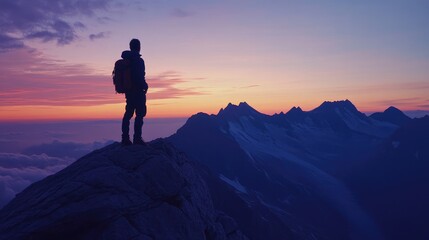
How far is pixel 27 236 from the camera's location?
15664mm

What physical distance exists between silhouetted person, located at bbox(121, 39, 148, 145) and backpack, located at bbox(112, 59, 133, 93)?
0.82 feet

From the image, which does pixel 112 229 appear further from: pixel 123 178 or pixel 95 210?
pixel 123 178

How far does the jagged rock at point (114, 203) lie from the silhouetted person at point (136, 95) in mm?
1098

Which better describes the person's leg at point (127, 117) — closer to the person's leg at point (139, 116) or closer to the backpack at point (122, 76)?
the person's leg at point (139, 116)

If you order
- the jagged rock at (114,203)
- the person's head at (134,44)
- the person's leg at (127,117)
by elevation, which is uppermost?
the person's head at (134,44)

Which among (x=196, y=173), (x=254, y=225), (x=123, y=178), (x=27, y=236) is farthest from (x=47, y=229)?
(x=254, y=225)

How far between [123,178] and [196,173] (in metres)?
9.12

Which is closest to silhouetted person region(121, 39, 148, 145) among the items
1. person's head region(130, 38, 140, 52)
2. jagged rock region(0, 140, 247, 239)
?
person's head region(130, 38, 140, 52)

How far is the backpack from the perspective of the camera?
21.4m

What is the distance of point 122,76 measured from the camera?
2159cm

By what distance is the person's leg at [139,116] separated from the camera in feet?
74.0

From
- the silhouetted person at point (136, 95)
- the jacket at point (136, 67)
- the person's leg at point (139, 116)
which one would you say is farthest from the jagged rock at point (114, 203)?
the jacket at point (136, 67)

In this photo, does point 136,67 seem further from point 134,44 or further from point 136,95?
point 136,95

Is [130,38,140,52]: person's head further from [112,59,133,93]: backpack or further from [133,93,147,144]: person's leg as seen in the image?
[133,93,147,144]: person's leg
